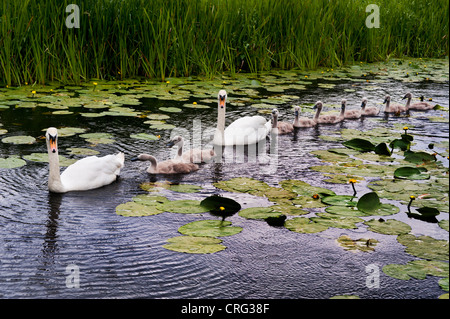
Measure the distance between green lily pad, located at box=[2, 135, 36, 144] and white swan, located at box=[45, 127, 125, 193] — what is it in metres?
1.41

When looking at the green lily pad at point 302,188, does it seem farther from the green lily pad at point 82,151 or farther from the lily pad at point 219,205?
the green lily pad at point 82,151

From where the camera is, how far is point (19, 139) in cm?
645

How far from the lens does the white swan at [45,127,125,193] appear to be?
16.4ft

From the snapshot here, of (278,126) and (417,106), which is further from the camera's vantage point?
(417,106)

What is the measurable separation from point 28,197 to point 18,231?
0.72m

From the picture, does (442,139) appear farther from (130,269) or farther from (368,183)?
(130,269)

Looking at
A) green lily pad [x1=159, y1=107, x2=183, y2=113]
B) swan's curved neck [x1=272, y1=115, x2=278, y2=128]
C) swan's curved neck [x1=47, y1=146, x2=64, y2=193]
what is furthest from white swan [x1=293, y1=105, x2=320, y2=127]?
swan's curved neck [x1=47, y1=146, x2=64, y2=193]

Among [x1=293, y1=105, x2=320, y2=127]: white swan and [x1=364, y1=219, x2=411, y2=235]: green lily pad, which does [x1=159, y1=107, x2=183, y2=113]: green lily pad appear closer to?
[x1=293, y1=105, x2=320, y2=127]: white swan

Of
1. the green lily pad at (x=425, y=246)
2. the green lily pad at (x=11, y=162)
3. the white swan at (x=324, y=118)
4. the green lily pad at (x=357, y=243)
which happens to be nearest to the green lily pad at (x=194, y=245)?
the green lily pad at (x=357, y=243)

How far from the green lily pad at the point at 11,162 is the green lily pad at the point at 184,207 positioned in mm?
1831

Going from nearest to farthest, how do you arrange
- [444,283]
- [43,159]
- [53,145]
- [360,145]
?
[444,283] → [53,145] → [43,159] → [360,145]

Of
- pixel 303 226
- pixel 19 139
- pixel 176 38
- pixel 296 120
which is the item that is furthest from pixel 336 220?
pixel 176 38

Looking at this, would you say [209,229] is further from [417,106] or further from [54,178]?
[417,106]

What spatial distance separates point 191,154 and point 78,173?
54.9 inches
